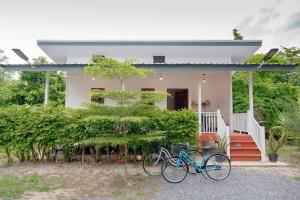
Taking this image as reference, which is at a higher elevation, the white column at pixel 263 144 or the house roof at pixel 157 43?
the house roof at pixel 157 43

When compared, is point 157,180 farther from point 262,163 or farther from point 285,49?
point 285,49

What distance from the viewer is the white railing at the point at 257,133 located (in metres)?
9.60

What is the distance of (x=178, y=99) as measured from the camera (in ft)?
48.0

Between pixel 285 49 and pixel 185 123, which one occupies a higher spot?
pixel 285 49

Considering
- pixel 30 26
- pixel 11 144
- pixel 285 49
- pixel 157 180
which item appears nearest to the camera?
pixel 157 180

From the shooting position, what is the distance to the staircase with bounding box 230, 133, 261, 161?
31.8 feet

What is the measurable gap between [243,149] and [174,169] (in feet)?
13.8

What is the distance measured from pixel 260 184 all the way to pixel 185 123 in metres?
3.21

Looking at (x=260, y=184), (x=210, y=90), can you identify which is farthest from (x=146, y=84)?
(x=260, y=184)

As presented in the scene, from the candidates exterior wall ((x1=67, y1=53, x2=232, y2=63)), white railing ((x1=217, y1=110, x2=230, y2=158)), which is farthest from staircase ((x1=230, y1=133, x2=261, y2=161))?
exterior wall ((x1=67, y1=53, x2=232, y2=63))

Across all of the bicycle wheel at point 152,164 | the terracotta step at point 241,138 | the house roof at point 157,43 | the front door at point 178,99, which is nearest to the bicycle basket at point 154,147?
the bicycle wheel at point 152,164

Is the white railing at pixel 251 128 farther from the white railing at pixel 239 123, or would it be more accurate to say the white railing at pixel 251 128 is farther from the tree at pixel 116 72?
the tree at pixel 116 72

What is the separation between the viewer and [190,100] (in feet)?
44.9

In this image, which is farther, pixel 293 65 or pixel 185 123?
pixel 293 65
